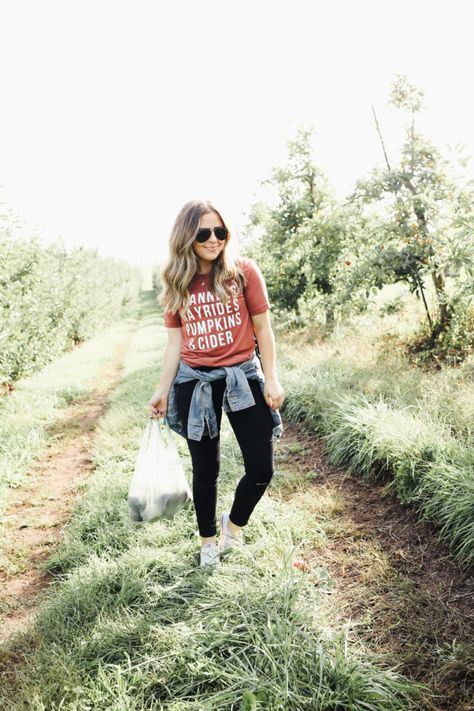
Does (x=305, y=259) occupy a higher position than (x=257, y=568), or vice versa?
(x=305, y=259)

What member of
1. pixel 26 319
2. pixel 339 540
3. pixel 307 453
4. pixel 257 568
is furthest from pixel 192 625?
Answer: pixel 26 319

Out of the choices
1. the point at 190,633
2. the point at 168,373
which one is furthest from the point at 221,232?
the point at 190,633

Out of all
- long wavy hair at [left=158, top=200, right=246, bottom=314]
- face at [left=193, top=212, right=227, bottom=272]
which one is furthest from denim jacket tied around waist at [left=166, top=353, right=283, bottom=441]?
face at [left=193, top=212, right=227, bottom=272]

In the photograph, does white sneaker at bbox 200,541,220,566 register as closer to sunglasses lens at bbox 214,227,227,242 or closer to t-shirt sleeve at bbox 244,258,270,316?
t-shirt sleeve at bbox 244,258,270,316

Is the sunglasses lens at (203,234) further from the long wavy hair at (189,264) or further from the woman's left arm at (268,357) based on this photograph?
the woman's left arm at (268,357)

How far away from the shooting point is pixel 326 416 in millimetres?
4539

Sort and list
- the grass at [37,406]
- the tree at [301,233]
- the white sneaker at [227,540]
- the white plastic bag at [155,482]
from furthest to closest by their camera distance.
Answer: the tree at [301,233]
the grass at [37,406]
the white sneaker at [227,540]
the white plastic bag at [155,482]

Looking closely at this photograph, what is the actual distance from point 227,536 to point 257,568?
0.28 meters

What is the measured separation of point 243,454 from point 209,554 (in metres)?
0.68

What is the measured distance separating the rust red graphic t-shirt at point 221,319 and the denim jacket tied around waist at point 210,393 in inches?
2.1

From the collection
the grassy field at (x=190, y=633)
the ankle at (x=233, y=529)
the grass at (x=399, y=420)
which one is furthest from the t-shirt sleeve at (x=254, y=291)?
the grass at (x=399, y=420)

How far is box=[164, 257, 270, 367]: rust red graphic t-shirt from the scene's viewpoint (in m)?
2.42

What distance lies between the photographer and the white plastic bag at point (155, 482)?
2654mm

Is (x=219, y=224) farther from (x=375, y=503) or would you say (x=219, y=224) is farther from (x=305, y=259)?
(x=305, y=259)
